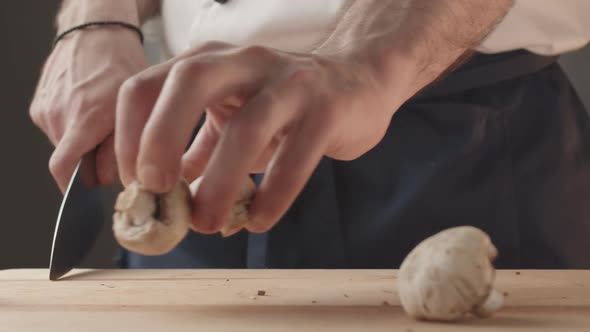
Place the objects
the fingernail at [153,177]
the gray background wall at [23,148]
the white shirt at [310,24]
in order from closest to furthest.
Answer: the fingernail at [153,177] < the white shirt at [310,24] < the gray background wall at [23,148]

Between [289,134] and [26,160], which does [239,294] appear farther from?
[26,160]

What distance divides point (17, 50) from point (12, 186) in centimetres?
31

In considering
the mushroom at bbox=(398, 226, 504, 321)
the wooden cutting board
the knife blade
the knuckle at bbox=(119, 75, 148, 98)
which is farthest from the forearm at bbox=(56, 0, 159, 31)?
the mushroom at bbox=(398, 226, 504, 321)

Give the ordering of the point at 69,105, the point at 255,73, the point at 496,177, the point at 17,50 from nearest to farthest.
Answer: the point at 255,73
the point at 69,105
the point at 496,177
the point at 17,50

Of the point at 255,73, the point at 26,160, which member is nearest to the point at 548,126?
the point at 255,73

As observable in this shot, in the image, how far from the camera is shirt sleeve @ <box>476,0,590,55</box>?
3.22ft

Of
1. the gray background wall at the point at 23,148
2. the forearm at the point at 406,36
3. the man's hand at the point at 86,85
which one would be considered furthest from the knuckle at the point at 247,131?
the gray background wall at the point at 23,148

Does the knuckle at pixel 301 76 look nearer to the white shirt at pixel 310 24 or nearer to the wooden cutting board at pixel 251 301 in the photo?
the wooden cutting board at pixel 251 301

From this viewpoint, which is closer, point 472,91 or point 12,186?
point 472,91

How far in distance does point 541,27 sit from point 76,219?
0.62 meters

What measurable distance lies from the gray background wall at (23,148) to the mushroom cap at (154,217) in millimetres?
1298

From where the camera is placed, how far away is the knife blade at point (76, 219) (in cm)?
83

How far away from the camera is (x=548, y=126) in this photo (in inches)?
40.2

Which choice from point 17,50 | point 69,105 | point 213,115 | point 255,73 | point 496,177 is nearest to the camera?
point 255,73
